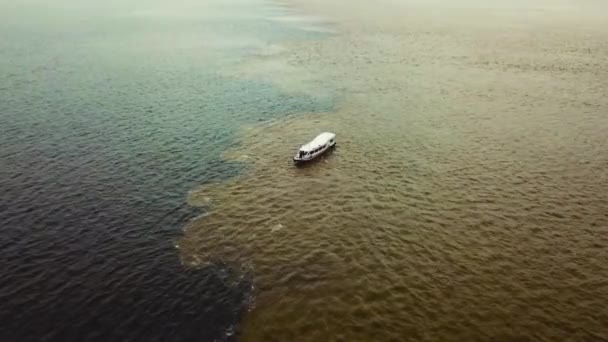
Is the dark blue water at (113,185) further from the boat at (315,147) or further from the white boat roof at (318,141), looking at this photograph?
the white boat roof at (318,141)

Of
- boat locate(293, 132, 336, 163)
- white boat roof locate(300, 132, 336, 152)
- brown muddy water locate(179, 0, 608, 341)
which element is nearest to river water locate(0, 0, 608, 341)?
brown muddy water locate(179, 0, 608, 341)

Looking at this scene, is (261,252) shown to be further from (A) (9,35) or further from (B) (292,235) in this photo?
(A) (9,35)

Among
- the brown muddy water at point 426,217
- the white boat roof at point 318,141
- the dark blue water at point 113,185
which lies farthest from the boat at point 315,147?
the dark blue water at point 113,185

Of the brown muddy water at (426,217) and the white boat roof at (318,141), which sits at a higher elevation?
the white boat roof at (318,141)

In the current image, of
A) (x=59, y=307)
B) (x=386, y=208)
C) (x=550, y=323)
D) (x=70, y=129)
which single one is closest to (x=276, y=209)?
(x=386, y=208)

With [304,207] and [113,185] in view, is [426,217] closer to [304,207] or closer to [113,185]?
[304,207]

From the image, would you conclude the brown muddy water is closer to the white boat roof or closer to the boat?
the boat

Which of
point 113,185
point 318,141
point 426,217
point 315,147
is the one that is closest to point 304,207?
point 315,147
